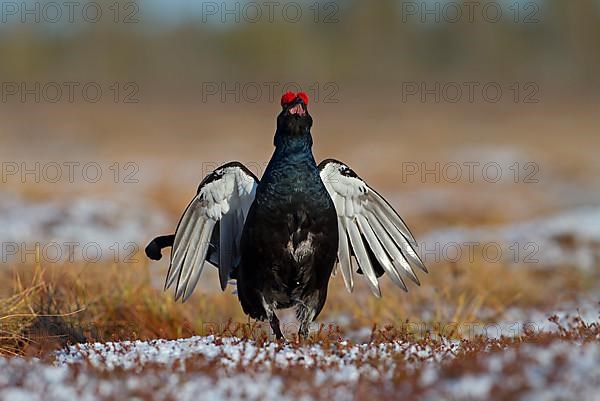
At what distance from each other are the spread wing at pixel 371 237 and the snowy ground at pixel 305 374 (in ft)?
4.30

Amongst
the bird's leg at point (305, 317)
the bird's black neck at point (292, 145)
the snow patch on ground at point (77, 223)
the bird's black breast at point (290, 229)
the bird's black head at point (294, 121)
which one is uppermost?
the bird's black head at point (294, 121)

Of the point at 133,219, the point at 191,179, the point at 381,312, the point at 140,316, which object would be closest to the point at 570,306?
the point at 381,312

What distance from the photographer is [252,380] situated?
139 inches

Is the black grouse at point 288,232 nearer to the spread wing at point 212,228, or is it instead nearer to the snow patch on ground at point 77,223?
the spread wing at point 212,228

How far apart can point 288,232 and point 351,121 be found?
27.5 meters

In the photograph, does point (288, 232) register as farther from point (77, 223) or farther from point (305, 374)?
point (77, 223)

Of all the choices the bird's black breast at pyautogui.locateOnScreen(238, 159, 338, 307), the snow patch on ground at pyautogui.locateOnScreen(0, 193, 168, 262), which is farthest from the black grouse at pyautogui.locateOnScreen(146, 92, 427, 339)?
the snow patch on ground at pyautogui.locateOnScreen(0, 193, 168, 262)

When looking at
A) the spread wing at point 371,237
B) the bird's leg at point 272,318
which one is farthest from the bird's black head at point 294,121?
the bird's leg at point 272,318

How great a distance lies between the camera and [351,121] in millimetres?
32094

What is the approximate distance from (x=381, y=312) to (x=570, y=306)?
66.5 inches

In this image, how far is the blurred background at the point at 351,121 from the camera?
1019 centimetres

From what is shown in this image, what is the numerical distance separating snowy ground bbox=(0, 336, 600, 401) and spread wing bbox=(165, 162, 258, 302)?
115 cm

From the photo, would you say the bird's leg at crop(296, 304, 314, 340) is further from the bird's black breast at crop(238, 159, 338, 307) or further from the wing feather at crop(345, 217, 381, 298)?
the wing feather at crop(345, 217, 381, 298)

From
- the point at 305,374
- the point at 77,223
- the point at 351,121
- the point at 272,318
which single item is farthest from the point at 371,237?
the point at 351,121
